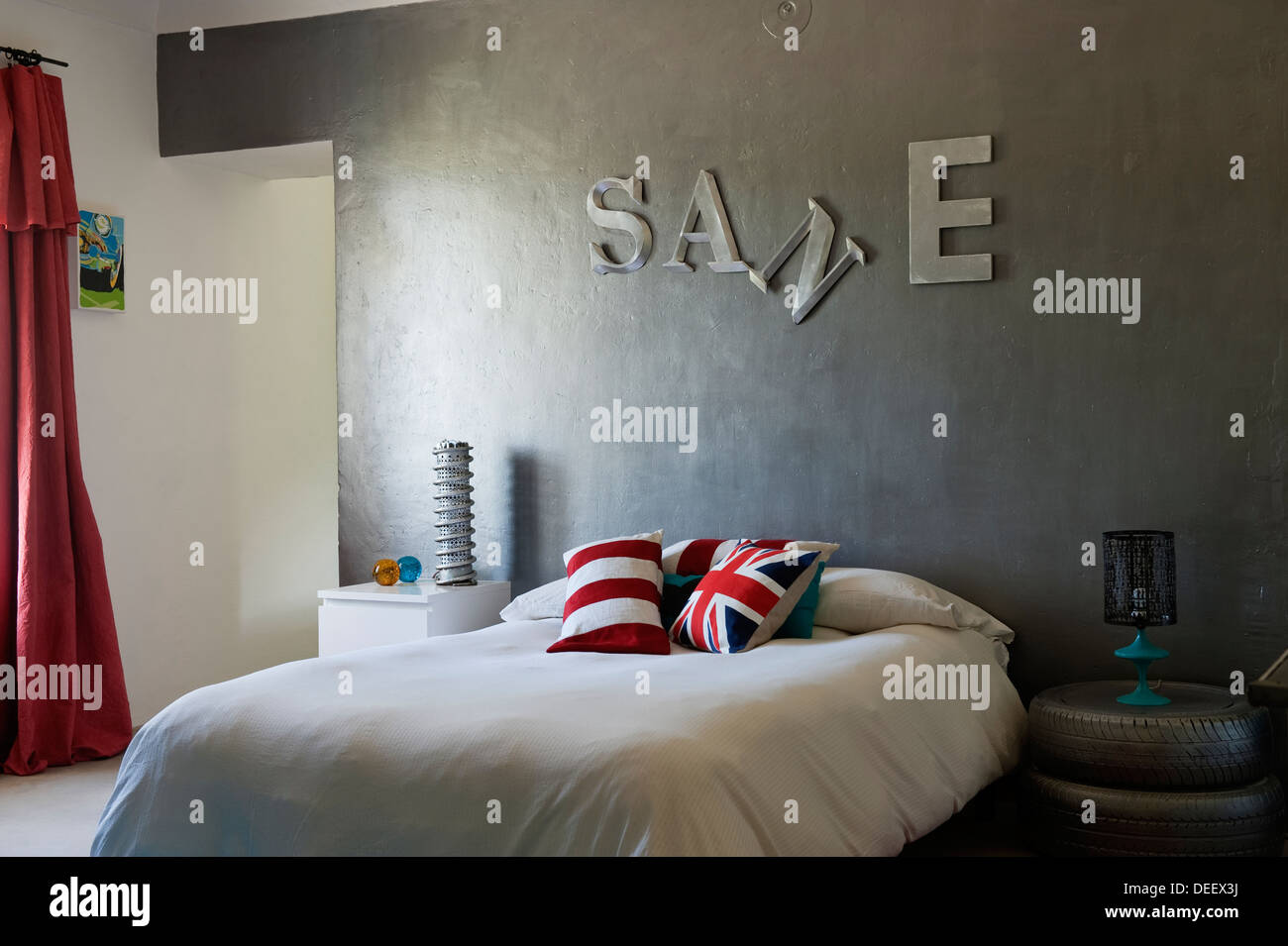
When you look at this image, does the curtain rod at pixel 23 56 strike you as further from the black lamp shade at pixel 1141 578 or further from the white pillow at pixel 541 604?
the black lamp shade at pixel 1141 578

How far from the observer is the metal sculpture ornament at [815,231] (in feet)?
12.3

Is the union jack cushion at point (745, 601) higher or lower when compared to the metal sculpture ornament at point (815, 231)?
lower

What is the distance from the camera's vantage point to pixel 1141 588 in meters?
3.24

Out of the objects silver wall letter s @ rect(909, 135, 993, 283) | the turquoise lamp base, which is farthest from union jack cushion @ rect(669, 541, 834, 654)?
silver wall letter s @ rect(909, 135, 993, 283)

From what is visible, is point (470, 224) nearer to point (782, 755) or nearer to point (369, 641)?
point (369, 641)

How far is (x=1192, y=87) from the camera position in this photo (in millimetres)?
3510

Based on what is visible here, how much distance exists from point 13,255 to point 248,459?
1307 mm

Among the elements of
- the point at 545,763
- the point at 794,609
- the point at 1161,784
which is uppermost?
the point at 794,609

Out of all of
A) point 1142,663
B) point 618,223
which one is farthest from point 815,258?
point 1142,663

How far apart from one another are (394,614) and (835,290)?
69.0 inches

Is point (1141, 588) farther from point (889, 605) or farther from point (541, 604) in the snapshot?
point (541, 604)

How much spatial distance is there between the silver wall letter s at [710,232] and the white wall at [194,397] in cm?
211

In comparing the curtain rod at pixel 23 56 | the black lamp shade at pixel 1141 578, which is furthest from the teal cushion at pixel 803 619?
the curtain rod at pixel 23 56
